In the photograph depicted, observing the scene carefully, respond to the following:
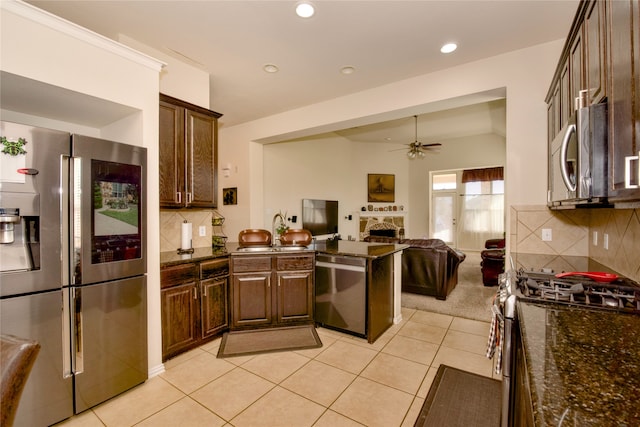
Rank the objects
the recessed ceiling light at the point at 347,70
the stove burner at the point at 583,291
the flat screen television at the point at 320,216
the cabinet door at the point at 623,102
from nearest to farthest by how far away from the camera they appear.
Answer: the cabinet door at the point at 623,102
the stove burner at the point at 583,291
the recessed ceiling light at the point at 347,70
the flat screen television at the point at 320,216

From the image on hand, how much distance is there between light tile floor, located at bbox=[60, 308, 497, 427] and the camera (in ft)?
5.97

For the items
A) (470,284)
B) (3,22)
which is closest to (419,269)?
(470,284)

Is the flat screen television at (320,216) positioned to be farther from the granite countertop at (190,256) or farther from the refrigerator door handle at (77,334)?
the refrigerator door handle at (77,334)

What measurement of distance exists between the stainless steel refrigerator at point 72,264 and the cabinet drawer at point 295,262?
1294mm

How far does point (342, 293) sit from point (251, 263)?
104 centimetres

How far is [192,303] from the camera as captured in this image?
2637mm

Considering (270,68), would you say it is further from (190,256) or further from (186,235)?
(190,256)

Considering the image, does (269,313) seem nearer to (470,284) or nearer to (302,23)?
(302,23)

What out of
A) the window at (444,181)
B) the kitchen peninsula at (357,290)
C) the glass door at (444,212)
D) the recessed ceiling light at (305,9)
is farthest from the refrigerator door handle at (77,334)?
the window at (444,181)

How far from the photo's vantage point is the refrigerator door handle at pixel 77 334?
1793mm

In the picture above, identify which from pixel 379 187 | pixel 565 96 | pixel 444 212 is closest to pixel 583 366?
pixel 565 96

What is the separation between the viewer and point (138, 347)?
Result: 2115 millimetres

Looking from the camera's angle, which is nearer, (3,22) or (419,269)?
(3,22)

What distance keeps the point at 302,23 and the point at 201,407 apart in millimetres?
3065
